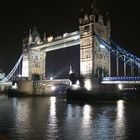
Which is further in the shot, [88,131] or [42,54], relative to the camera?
[42,54]

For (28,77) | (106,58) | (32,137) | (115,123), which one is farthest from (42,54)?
(32,137)

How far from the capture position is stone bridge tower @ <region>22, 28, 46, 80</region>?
59031 mm

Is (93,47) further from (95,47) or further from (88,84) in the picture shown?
(88,84)

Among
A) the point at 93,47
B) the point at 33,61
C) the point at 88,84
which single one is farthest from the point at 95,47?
the point at 33,61

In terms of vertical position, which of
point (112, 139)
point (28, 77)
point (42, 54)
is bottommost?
point (112, 139)

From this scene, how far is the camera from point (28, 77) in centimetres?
5906

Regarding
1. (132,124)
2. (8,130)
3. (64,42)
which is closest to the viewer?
(8,130)

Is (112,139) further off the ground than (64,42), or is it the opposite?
(64,42)

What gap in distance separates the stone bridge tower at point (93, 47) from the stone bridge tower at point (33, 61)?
17.3 metres

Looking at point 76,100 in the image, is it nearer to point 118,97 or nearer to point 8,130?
point 118,97

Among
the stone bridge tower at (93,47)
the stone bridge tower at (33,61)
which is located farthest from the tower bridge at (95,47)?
the stone bridge tower at (33,61)

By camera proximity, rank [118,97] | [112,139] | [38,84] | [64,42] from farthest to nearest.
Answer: [38,84], [64,42], [118,97], [112,139]

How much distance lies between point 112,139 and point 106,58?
98.0ft

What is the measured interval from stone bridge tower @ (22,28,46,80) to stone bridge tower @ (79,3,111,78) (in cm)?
1734
